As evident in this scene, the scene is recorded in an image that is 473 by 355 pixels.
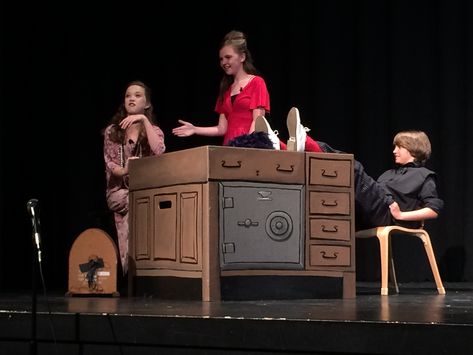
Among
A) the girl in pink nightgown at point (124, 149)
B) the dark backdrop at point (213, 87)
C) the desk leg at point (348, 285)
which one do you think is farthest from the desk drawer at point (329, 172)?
the dark backdrop at point (213, 87)

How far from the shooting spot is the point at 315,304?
3699 mm

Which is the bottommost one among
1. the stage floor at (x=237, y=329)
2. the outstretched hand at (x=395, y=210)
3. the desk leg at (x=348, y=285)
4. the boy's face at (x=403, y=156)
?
the stage floor at (x=237, y=329)

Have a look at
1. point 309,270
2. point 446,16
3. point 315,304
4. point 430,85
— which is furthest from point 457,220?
point 315,304

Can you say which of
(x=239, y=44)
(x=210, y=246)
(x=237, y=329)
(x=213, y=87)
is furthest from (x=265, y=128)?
(x=213, y=87)

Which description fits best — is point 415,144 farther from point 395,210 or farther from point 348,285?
point 348,285

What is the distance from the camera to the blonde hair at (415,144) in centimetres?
514

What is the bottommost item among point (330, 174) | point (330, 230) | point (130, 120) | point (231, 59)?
point (330, 230)

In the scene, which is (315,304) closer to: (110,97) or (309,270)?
(309,270)

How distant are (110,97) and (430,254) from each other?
8.90 feet

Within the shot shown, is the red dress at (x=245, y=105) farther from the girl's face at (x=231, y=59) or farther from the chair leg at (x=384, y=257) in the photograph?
the chair leg at (x=384, y=257)

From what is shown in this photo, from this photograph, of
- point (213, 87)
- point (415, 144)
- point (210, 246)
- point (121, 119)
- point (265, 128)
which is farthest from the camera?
point (213, 87)

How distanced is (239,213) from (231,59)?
106cm

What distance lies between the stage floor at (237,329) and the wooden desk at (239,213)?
1.31 ft

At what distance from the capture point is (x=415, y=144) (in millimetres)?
5137
